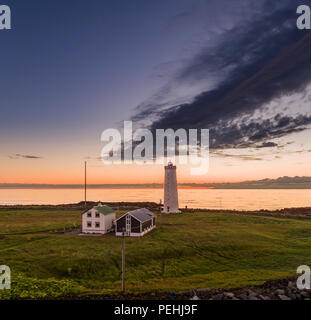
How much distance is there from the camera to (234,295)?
16125mm

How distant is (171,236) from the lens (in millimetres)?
38625

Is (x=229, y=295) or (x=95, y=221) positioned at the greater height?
(x=95, y=221)

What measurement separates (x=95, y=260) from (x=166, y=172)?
39733 mm

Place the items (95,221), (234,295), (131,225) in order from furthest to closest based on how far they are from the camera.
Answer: (95,221) → (131,225) → (234,295)

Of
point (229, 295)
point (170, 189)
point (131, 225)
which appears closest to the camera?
point (229, 295)

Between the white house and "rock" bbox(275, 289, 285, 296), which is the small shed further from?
"rock" bbox(275, 289, 285, 296)

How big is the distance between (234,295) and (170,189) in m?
49.5

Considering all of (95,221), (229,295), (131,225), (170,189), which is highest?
(170,189)

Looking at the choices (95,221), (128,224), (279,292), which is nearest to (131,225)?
(128,224)

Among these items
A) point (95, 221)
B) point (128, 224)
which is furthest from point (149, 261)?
point (95, 221)

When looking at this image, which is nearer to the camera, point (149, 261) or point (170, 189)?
point (149, 261)

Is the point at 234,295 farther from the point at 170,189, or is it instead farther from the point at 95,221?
the point at 170,189

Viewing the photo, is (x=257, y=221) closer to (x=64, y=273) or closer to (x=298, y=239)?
(x=298, y=239)
